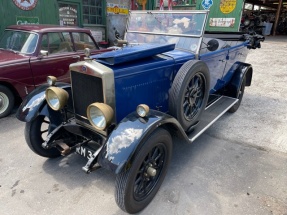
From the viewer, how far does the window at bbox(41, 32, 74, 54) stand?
14.9ft

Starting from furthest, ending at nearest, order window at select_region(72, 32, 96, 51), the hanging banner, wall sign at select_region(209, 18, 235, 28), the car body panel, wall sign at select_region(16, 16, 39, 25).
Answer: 1. wall sign at select_region(209, 18, 235, 28)
2. the hanging banner
3. wall sign at select_region(16, 16, 39, 25)
4. window at select_region(72, 32, 96, 51)
5. the car body panel

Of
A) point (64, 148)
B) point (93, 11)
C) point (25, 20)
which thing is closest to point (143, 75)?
point (64, 148)

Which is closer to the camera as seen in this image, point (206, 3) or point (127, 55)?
point (127, 55)

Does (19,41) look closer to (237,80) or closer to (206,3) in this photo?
(237,80)

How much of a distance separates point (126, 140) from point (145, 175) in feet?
1.61

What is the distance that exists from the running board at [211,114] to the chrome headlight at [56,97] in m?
1.49

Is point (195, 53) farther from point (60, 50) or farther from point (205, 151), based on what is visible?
point (60, 50)

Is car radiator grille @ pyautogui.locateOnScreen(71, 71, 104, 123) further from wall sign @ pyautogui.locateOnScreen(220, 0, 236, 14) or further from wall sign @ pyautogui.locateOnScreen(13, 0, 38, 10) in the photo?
wall sign @ pyautogui.locateOnScreen(220, 0, 236, 14)

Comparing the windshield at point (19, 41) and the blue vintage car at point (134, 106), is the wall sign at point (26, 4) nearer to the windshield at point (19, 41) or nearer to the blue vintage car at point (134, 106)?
the windshield at point (19, 41)

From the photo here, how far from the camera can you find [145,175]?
2223mm

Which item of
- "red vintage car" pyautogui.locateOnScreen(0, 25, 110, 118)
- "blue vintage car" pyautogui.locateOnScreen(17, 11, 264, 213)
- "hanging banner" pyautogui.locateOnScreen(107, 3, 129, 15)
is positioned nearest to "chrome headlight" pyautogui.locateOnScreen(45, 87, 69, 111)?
"blue vintage car" pyautogui.locateOnScreen(17, 11, 264, 213)

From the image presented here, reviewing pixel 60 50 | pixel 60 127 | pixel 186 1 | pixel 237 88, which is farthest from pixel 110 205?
pixel 186 1

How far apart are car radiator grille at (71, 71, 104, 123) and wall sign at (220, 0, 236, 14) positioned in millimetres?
10711

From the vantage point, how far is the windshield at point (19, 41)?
14.5 feet
